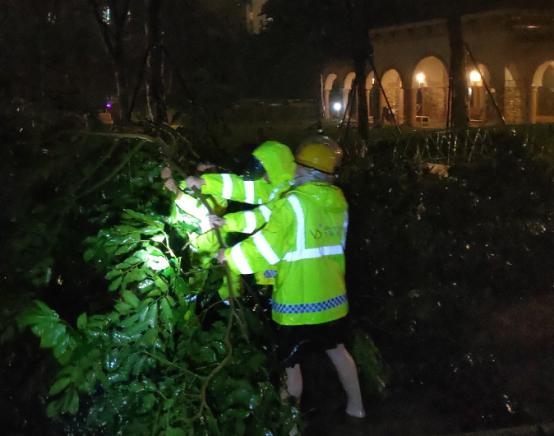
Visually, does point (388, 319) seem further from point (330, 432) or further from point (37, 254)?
point (37, 254)

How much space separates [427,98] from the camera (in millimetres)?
34812

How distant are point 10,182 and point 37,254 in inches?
15.2

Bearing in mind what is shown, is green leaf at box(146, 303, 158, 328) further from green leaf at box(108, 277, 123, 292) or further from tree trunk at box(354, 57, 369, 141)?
tree trunk at box(354, 57, 369, 141)

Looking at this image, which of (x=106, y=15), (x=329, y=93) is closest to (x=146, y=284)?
(x=106, y=15)

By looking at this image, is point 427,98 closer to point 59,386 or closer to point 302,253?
point 302,253

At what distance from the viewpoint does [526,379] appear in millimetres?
5598

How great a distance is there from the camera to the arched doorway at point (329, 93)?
4319cm

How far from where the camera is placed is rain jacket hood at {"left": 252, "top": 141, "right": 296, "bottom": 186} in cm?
472

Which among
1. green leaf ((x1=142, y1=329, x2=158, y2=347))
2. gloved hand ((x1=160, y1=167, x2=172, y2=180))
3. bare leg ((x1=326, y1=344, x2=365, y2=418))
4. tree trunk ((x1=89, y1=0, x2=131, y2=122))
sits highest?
tree trunk ((x1=89, y1=0, x2=131, y2=122))

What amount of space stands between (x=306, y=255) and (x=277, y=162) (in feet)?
2.22

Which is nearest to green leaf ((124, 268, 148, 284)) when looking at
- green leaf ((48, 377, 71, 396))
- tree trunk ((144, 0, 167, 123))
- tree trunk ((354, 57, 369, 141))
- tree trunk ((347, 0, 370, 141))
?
green leaf ((48, 377, 71, 396))

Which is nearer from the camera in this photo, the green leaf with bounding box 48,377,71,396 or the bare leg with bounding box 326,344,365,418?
the green leaf with bounding box 48,377,71,396

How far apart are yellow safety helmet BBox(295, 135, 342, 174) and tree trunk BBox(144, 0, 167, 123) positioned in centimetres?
231

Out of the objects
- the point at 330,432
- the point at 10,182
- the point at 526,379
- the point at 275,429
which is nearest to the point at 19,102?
the point at 10,182
